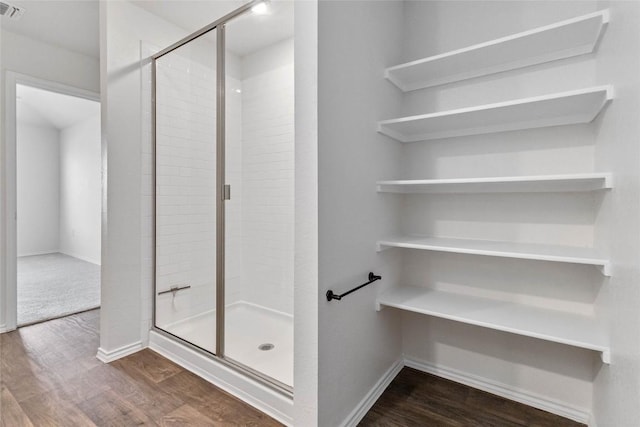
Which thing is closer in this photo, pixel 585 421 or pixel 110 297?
pixel 585 421

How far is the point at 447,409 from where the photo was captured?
168 centimetres

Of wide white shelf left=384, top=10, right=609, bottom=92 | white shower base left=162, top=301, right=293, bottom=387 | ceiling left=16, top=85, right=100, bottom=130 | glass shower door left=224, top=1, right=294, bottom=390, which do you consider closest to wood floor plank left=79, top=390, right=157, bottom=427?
white shower base left=162, top=301, right=293, bottom=387

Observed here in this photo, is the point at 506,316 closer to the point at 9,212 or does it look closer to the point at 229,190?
the point at 229,190

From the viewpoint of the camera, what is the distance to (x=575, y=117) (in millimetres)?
1540

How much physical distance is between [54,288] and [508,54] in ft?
16.7

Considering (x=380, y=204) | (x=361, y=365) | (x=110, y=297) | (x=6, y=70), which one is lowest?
(x=361, y=365)

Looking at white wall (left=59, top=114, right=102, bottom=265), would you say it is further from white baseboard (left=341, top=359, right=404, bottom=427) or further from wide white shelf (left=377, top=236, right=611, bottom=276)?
wide white shelf (left=377, top=236, right=611, bottom=276)

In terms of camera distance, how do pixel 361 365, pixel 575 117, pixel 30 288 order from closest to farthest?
pixel 575 117 → pixel 361 365 → pixel 30 288

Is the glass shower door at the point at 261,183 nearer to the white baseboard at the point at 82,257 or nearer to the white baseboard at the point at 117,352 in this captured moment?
the white baseboard at the point at 117,352

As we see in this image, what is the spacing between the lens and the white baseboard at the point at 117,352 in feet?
7.06

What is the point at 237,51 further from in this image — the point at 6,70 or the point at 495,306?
the point at 495,306

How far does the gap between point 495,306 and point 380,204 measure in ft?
2.77

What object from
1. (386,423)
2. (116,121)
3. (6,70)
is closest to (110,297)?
(116,121)

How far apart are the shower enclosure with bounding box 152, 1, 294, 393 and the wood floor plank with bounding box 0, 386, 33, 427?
2.76ft
